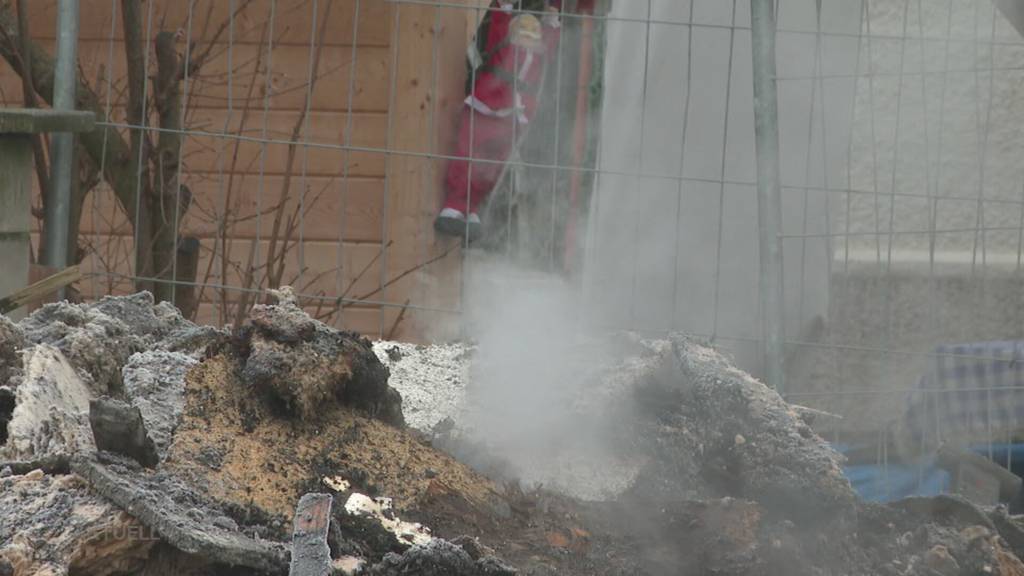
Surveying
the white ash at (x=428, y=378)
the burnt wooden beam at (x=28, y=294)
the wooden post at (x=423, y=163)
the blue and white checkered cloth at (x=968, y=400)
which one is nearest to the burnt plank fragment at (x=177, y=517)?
the white ash at (x=428, y=378)

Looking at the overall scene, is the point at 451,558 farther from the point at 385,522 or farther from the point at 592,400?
the point at 592,400

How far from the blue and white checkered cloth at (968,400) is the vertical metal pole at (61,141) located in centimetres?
302

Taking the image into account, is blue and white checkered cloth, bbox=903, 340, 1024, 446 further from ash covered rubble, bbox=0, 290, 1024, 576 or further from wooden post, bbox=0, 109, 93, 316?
wooden post, bbox=0, 109, 93, 316

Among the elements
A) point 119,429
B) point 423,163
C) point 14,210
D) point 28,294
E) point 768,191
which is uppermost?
point 423,163

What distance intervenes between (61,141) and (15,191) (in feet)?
1.99

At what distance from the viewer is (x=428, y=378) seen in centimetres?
356

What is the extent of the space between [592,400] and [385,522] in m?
0.95

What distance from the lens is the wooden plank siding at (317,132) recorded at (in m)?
5.73

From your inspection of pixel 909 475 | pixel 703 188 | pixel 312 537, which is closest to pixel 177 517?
pixel 312 537

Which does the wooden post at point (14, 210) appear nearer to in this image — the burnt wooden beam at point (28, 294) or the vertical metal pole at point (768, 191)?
the burnt wooden beam at point (28, 294)

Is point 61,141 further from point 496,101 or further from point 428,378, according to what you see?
point 428,378

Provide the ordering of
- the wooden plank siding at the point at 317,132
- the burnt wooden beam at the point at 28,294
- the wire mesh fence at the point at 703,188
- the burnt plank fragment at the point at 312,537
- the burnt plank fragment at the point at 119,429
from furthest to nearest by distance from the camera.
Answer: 1. the wooden plank siding at the point at 317,132
2. the wire mesh fence at the point at 703,188
3. the burnt wooden beam at the point at 28,294
4. the burnt plank fragment at the point at 119,429
5. the burnt plank fragment at the point at 312,537

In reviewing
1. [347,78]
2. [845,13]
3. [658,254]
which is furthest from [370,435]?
[347,78]

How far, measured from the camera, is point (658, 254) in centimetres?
511
